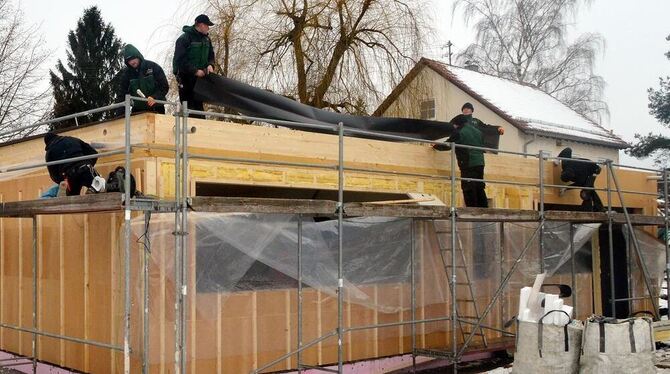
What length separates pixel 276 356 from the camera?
896cm

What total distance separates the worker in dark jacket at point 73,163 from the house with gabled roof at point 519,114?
14355 millimetres

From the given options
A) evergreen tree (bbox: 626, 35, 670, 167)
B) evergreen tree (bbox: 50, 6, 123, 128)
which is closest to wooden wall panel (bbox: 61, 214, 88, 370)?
evergreen tree (bbox: 50, 6, 123, 128)

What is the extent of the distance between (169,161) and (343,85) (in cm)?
898

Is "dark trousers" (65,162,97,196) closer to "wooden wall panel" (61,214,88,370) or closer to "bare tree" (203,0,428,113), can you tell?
"wooden wall panel" (61,214,88,370)

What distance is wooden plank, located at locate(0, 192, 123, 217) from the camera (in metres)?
7.03

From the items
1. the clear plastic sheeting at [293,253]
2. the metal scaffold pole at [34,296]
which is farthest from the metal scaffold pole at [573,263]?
the metal scaffold pole at [34,296]

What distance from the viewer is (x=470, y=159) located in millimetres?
10812

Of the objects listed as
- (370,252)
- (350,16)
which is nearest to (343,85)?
(350,16)

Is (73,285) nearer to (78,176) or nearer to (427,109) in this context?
(78,176)

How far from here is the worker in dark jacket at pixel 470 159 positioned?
35.5 feet

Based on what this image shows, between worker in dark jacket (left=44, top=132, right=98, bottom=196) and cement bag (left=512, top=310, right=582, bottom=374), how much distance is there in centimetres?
501

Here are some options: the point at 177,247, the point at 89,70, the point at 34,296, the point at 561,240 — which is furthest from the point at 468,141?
the point at 89,70

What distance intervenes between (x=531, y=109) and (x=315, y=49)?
11.5 metres

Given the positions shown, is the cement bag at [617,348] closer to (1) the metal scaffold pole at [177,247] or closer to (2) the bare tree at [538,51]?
(1) the metal scaffold pole at [177,247]
